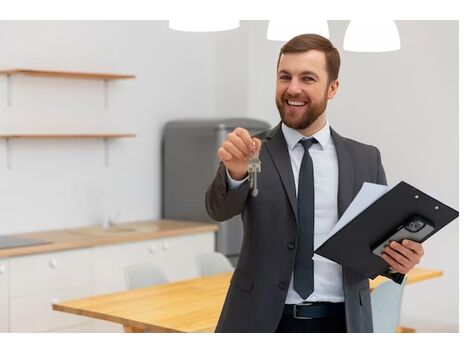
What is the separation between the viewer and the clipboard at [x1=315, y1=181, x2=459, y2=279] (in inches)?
74.3

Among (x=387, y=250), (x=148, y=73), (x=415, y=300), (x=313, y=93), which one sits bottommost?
(x=415, y=300)

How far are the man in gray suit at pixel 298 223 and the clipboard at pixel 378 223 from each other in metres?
0.05

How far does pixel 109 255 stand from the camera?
16.1 ft

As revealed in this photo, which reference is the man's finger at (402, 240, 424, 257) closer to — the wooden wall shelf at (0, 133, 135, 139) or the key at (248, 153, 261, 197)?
the key at (248, 153, 261, 197)

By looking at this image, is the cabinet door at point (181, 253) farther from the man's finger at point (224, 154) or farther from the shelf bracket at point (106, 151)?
the man's finger at point (224, 154)

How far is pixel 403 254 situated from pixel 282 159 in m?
0.39

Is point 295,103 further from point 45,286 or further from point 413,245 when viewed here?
point 45,286

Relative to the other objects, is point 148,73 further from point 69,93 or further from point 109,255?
point 109,255

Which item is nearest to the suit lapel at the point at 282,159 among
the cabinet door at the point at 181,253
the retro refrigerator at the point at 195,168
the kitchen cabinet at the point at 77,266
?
the kitchen cabinet at the point at 77,266

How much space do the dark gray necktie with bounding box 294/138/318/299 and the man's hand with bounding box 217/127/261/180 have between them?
0.23 meters

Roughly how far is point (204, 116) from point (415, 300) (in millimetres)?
2169

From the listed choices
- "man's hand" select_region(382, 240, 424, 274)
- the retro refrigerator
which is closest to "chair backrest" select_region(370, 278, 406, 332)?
"man's hand" select_region(382, 240, 424, 274)

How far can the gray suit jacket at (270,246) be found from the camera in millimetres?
1982
